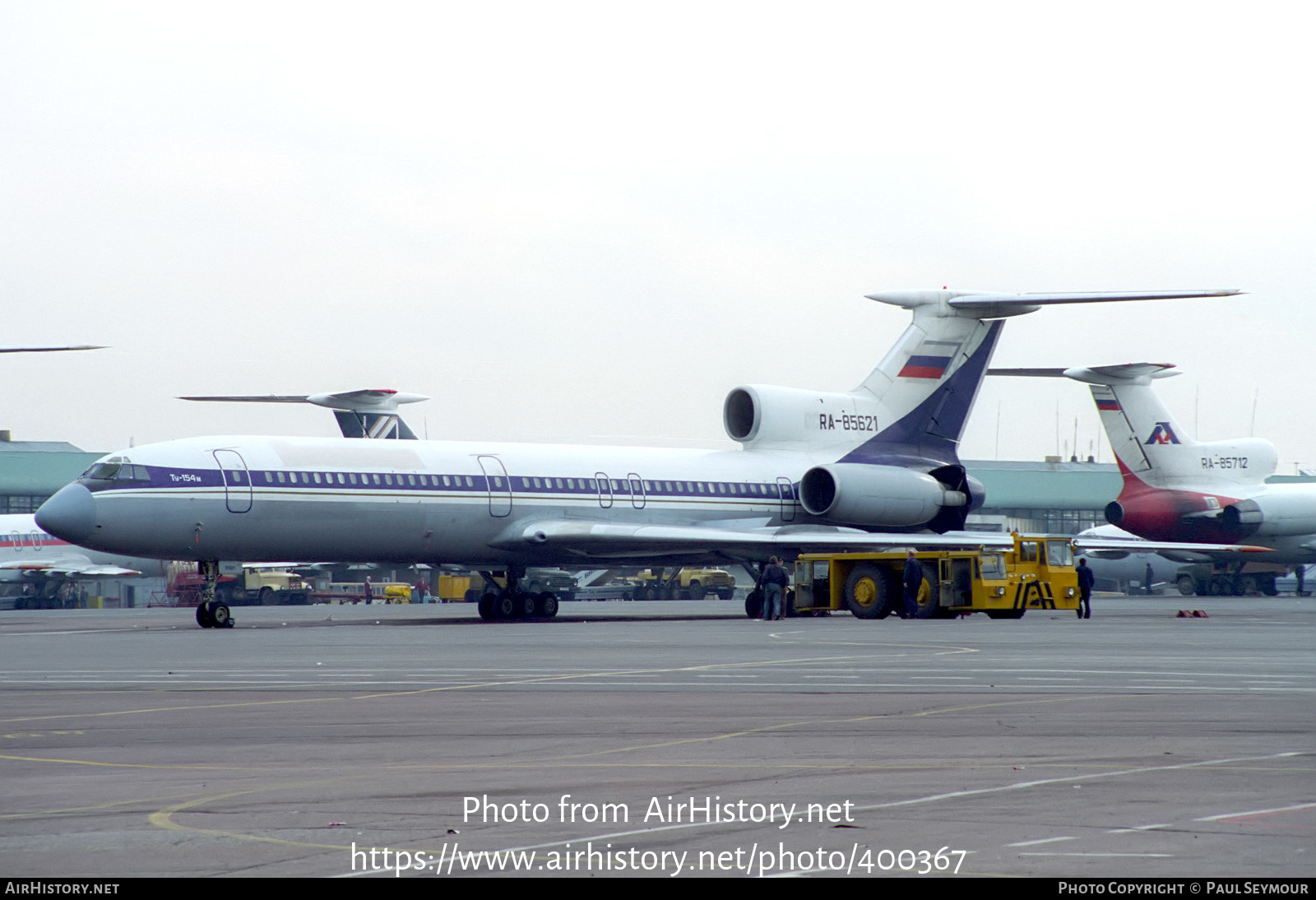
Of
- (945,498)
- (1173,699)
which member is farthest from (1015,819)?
(945,498)

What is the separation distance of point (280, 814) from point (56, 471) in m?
78.4

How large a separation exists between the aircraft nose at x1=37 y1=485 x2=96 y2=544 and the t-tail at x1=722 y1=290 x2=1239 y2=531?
662 inches

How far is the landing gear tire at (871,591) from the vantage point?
1300 inches

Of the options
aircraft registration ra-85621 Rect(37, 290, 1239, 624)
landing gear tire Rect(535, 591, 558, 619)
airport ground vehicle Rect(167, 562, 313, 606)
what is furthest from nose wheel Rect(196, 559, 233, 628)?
airport ground vehicle Rect(167, 562, 313, 606)

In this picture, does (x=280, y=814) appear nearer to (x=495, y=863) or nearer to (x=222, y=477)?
(x=495, y=863)

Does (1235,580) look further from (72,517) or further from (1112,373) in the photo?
(72,517)

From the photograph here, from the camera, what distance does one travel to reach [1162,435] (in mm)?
54094

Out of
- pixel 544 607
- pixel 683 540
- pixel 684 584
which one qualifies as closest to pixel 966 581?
pixel 683 540

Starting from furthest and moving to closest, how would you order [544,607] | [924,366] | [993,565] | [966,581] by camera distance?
[924,366] < [544,607] < [966,581] < [993,565]

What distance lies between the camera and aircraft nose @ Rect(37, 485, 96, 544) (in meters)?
30.2

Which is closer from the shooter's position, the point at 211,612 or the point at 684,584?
the point at 211,612

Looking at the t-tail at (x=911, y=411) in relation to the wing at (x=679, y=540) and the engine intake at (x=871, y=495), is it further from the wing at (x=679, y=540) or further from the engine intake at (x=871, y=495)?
the wing at (x=679, y=540)

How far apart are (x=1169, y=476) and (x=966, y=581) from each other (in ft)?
80.9

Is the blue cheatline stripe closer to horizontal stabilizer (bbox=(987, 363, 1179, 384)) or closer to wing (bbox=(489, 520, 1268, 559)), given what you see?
wing (bbox=(489, 520, 1268, 559))
